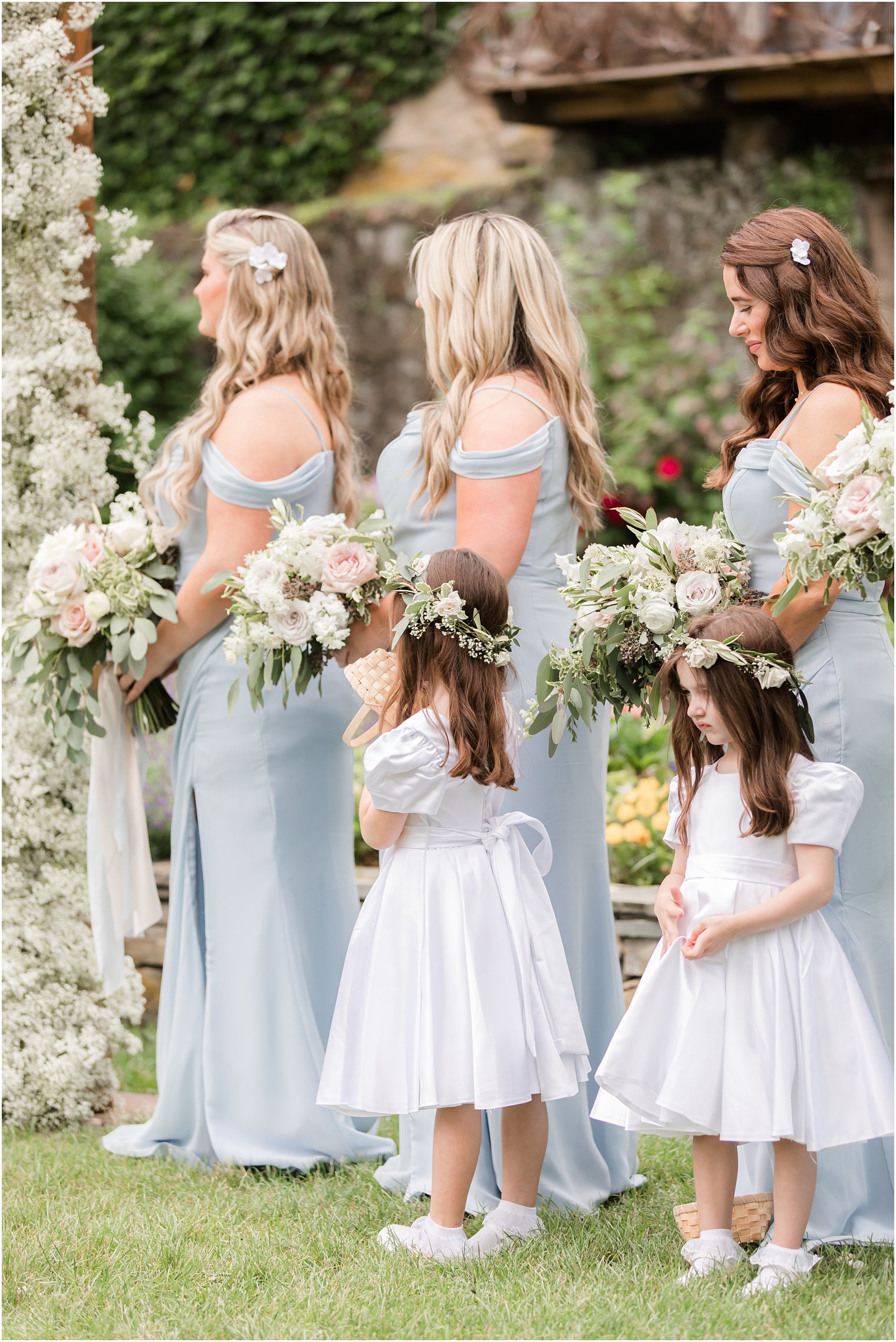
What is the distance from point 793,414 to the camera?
11.2 feet

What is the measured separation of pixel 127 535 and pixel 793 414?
78.1 inches

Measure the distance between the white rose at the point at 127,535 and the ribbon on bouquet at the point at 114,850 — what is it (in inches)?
17.7

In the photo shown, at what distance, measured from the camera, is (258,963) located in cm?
430

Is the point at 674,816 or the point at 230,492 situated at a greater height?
the point at 230,492

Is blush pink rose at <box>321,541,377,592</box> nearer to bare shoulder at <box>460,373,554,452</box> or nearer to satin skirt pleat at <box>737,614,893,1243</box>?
bare shoulder at <box>460,373,554,452</box>

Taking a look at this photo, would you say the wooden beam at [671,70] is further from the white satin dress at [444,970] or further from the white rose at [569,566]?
the white satin dress at [444,970]

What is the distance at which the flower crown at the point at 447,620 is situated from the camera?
10.9ft

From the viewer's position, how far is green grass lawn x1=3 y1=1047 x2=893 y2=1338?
2961mm

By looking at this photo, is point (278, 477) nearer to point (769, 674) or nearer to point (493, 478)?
point (493, 478)

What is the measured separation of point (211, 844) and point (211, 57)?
8824 mm

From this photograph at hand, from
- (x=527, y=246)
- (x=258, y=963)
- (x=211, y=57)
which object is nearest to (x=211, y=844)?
(x=258, y=963)

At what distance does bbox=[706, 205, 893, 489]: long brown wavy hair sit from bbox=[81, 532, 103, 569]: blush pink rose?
198 cm

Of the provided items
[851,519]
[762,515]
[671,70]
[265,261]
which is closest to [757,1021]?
[851,519]

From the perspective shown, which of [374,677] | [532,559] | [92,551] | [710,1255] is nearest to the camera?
[710,1255]
